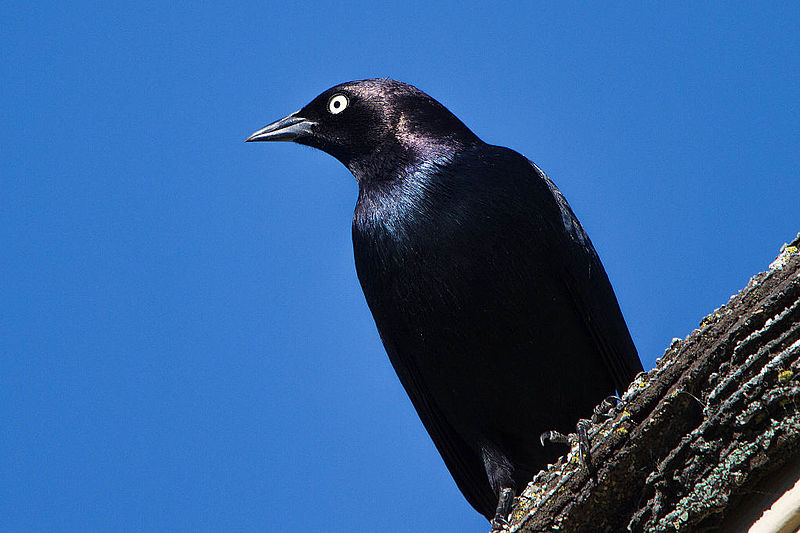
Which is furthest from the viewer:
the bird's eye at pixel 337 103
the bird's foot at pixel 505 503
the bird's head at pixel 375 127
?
the bird's eye at pixel 337 103

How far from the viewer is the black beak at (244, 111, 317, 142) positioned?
6680mm

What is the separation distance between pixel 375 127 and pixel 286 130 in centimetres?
93

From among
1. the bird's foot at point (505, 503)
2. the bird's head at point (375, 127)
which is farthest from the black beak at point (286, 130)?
the bird's foot at point (505, 503)

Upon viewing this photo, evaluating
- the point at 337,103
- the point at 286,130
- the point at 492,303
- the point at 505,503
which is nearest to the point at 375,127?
the point at 337,103

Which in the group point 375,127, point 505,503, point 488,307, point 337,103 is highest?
point 337,103

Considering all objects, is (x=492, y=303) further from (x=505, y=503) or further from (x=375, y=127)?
(x=375, y=127)

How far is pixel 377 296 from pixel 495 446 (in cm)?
108

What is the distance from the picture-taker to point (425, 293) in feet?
16.5

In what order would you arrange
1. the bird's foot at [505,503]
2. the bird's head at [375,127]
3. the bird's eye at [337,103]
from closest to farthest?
the bird's foot at [505,503] → the bird's head at [375,127] → the bird's eye at [337,103]

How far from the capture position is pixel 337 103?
6.52 m

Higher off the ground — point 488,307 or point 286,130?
point 286,130

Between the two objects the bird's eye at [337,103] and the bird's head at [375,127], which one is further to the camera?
the bird's eye at [337,103]

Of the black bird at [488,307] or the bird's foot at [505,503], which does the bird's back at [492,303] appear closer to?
the black bird at [488,307]

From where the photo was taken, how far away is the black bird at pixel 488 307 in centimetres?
501
